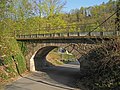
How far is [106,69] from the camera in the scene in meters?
16.5

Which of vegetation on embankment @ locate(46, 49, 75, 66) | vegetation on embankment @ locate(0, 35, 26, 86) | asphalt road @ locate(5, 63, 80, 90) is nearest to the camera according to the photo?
asphalt road @ locate(5, 63, 80, 90)

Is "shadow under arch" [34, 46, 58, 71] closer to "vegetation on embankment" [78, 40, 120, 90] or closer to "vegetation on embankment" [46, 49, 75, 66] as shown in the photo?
"vegetation on embankment" [46, 49, 75, 66]

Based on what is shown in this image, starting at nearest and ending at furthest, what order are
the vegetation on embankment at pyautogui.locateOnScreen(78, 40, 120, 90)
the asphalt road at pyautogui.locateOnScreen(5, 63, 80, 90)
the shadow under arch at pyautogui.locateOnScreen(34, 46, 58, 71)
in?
1. the vegetation on embankment at pyautogui.locateOnScreen(78, 40, 120, 90)
2. the asphalt road at pyautogui.locateOnScreen(5, 63, 80, 90)
3. the shadow under arch at pyautogui.locateOnScreen(34, 46, 58, 71)

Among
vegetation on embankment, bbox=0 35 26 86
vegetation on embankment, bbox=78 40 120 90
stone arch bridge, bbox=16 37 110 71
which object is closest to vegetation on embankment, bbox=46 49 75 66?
stone arch bridge, bbox=16 37 110 71

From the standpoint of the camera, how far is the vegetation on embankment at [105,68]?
15.8m

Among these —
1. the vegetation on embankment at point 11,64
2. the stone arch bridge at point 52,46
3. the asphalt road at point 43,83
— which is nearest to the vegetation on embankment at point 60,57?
the stone arch bridge at point 52,46

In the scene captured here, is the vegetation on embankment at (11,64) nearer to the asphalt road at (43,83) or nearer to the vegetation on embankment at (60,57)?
the asphalt road at (43,83)

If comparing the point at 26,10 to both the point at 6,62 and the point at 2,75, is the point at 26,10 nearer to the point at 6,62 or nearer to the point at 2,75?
the point at 6,62

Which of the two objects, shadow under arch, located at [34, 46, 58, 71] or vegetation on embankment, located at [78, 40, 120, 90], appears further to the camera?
shadow under arch, located at [34, 46, 58, 71]

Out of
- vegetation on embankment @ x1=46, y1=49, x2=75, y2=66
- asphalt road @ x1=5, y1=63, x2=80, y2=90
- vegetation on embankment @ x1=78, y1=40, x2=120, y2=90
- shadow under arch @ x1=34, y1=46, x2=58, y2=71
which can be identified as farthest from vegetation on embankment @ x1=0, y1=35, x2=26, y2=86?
vegetation on embankment @ x1=46, y1=49, x2=75, y2=66

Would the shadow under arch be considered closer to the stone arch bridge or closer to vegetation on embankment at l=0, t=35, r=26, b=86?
the stone arch bridge

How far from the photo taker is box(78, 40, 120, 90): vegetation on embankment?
15.8m

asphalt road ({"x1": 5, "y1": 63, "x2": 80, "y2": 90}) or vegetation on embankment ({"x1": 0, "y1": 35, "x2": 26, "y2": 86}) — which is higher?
vegetation on embankment ({"x1": 0, "y1": 35, "x2": 26, "y2": 86})

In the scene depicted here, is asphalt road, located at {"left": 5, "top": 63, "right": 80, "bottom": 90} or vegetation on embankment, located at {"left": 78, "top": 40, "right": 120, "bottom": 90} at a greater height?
vegetation on embankment, located at {"left": 78, "top": 40, "right": 120, "bottom": 90}
